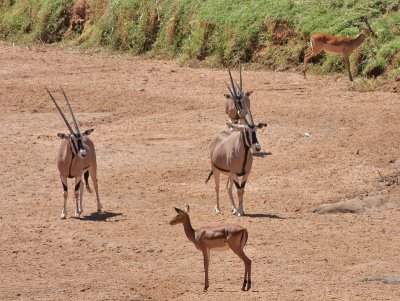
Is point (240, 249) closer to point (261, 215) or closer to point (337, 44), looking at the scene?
point (261, 215)

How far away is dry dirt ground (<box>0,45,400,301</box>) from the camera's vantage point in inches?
642

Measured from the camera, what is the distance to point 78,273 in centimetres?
1695

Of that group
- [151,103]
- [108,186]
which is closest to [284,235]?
[108,186]

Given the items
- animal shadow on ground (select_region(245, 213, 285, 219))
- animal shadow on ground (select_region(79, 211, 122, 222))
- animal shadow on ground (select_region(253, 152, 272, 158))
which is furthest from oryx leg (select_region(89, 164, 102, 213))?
animal shadow on ground (select_region(253, 152, 272, 158))

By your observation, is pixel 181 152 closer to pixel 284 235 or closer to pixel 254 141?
pixel 254 141

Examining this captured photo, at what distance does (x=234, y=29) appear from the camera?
33844 mm

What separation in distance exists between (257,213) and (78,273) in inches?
158

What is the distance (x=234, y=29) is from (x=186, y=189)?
12.4m

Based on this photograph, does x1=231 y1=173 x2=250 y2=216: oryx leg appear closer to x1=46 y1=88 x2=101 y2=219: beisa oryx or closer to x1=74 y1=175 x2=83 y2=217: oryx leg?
x1=46 y1=88 x2=101 y2=219: beisa oryx

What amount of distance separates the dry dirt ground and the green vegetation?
0.88 m

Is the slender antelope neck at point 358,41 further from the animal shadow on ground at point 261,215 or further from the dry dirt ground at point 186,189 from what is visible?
the animal shadow on ground at point 261,215

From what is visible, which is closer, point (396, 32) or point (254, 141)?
point (254, 141)

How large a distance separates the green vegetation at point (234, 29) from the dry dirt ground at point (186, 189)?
2.89 feet

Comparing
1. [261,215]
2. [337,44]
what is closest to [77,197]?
[261,215]
